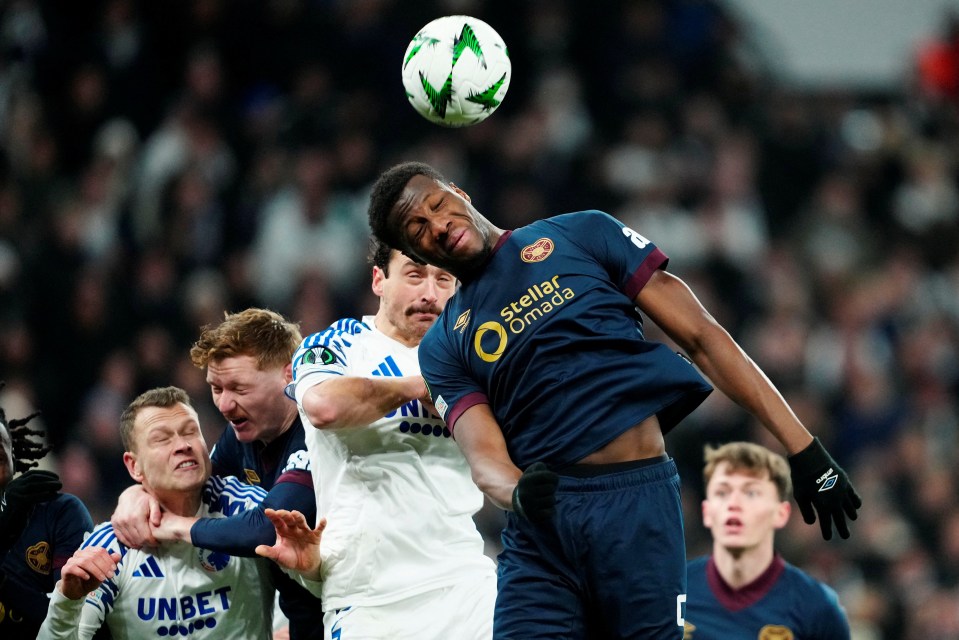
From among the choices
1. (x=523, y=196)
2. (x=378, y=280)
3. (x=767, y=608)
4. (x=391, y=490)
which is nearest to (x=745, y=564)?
(x=767, y=608)

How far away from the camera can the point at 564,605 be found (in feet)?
13.3

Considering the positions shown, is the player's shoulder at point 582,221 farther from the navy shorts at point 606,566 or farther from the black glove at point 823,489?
the black glove at point 823,489

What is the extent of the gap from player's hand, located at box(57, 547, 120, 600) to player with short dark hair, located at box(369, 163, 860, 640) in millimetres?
1460

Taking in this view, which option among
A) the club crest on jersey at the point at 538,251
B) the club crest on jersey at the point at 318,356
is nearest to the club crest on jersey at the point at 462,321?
the club crest on jersey at the point at 538,251

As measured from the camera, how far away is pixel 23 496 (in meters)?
5.15

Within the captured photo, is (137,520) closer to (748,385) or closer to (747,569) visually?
(748,385)

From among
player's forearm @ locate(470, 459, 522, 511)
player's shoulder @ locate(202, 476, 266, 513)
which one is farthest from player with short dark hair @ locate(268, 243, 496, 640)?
player's forearm @ locate(470, 459, 522, 511)

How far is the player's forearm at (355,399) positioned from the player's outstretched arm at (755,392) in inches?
36.2

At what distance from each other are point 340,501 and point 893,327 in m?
9.18

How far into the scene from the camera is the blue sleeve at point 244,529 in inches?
191

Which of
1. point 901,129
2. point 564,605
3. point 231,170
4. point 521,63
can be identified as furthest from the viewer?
point 901,129

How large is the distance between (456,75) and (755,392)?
163 centimetres

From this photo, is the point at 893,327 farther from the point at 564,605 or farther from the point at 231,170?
the point at 564,605

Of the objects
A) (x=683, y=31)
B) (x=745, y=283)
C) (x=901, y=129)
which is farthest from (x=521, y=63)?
(x=901, y=129)
